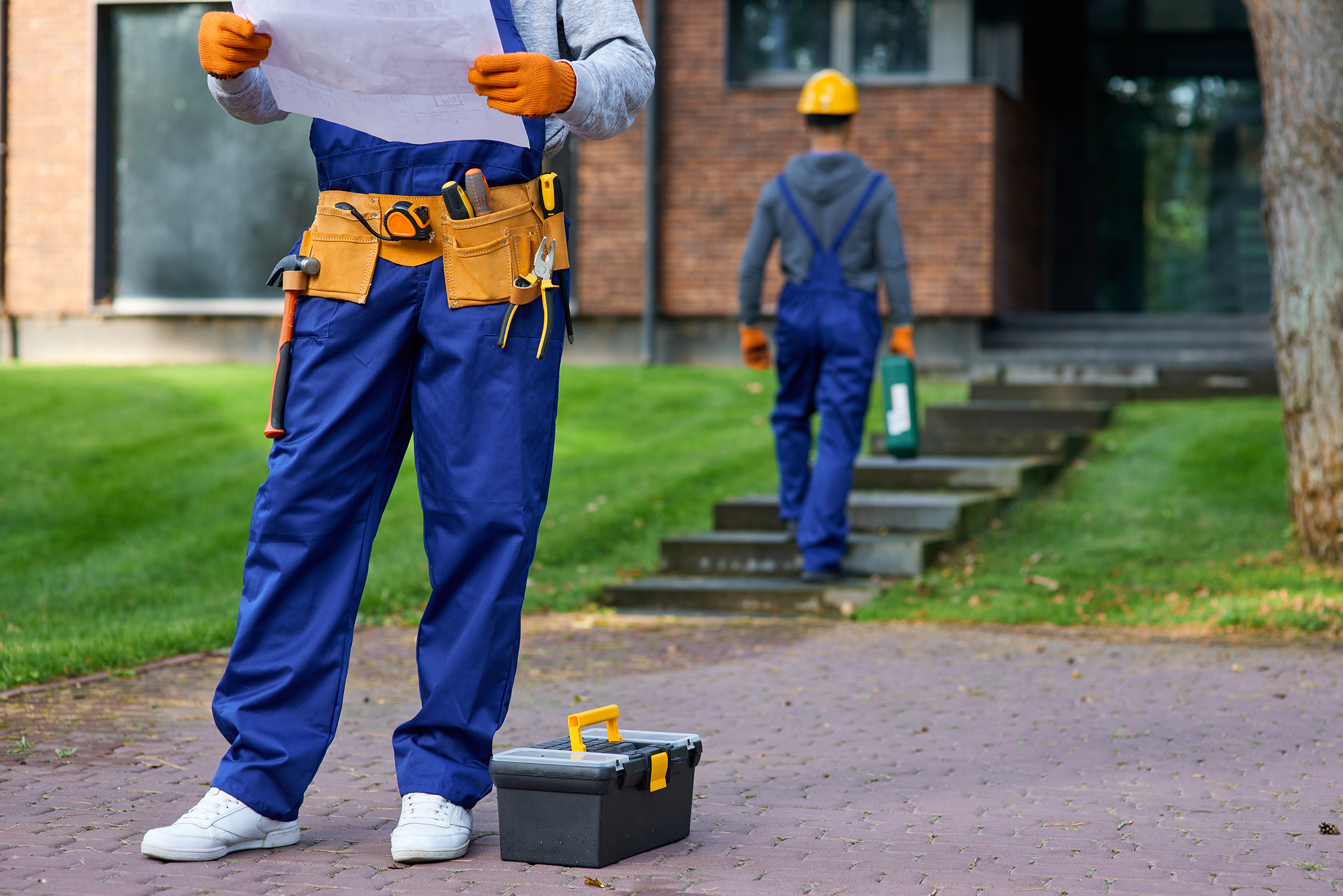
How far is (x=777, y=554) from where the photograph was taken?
341 inches

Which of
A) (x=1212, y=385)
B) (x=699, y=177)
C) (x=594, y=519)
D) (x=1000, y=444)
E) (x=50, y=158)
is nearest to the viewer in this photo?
(x=594, y=519)

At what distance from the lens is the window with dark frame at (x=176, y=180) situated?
57.4ft

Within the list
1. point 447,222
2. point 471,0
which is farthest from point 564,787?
point 471,0

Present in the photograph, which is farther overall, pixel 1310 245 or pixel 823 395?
pixel 1310 245

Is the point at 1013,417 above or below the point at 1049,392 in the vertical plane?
below

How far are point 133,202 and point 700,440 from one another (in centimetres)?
924

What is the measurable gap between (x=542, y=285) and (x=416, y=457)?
0.49 m

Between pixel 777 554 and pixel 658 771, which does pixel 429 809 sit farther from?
pixel 777 554

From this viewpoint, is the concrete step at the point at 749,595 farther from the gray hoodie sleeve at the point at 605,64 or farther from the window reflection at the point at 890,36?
the window reflection at the point at 890,36

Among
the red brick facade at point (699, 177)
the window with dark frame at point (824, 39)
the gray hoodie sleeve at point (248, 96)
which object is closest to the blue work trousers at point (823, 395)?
the gray hoodie sleeve at point (248, 96)

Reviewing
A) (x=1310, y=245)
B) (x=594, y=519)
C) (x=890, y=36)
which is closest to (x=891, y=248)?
(x=1310, y=245)

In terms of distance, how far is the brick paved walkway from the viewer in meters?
3.17

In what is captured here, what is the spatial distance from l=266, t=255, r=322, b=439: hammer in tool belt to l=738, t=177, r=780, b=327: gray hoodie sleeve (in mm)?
4851

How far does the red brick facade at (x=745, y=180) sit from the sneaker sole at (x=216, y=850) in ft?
42.7
